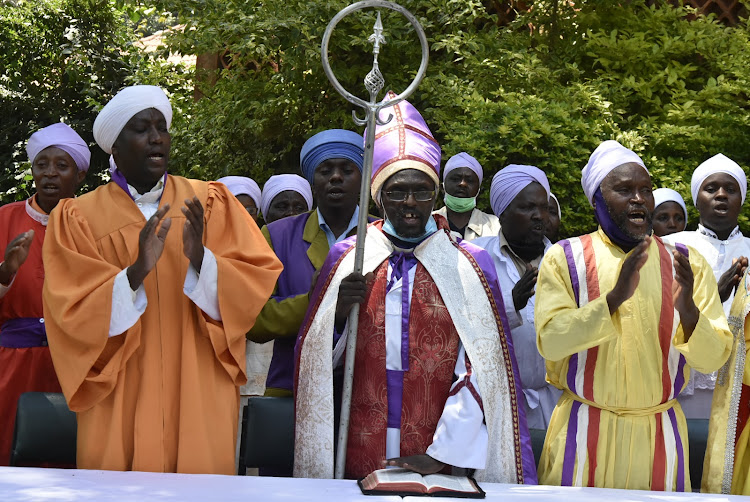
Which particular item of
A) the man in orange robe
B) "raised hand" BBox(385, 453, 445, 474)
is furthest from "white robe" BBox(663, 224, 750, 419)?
the man in orange robe

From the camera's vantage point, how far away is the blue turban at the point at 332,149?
5.36 meters

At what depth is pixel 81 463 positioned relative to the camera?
13.6ft

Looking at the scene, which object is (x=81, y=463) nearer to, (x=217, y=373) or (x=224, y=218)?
(x=217, y=373)

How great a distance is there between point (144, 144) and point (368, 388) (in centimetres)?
151

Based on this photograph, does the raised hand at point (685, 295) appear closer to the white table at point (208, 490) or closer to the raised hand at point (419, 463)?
the white table at point (208, 490)

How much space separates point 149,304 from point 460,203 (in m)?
3.58

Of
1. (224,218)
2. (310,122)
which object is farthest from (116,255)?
(310,122)

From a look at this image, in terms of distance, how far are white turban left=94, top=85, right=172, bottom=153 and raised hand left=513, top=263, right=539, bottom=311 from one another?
203 cm

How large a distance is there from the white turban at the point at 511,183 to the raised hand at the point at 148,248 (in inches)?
98.8

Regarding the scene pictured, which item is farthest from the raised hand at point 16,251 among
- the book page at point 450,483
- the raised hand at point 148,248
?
the book page at point 450,483

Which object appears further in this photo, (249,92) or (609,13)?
(249,92)

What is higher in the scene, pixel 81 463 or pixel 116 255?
pixel 116 255

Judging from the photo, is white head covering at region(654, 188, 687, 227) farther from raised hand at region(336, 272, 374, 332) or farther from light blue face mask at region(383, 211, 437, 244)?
raised hand at region(336, 272, 374, 332)

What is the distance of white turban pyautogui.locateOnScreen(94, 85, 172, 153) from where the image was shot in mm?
4523
